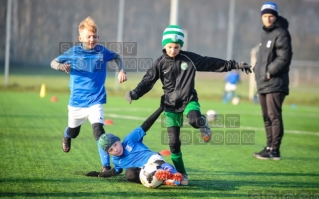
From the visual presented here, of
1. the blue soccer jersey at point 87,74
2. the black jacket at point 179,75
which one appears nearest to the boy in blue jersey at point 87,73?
the blue soccer jersey at point 87,74

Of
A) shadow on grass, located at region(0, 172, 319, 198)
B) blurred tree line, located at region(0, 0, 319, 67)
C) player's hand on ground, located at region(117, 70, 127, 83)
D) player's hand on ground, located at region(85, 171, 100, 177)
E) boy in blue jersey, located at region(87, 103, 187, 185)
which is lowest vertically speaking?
shadow on grass, located at region(0, 172, 319, 198)

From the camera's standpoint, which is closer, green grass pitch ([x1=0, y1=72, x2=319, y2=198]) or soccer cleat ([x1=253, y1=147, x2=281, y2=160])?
green grass pitch ([x1=0, y1=72, x2=319, y2=198])

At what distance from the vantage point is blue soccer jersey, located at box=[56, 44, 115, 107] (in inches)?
273

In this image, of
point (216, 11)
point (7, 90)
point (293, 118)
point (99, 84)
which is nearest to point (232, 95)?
point (293, 118)

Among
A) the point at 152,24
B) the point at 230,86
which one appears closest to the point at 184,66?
the point at 230,86

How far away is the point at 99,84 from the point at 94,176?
1.21 m

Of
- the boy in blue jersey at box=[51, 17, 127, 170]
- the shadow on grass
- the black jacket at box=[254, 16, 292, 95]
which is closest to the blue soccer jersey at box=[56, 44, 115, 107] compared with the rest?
the boy in blue jersey at box=[51, 17, 127, 170]

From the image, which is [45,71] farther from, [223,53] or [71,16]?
[223,53]

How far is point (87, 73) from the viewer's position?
7023 mm

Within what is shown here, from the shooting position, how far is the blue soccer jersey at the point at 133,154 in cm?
618

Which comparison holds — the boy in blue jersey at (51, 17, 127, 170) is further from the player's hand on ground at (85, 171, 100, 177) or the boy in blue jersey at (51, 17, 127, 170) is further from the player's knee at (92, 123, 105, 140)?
the player's hand on ground at (85, 171, 100, 177)

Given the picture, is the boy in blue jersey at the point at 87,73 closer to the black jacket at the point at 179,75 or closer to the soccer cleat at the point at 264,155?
the black jacket at the point at 179,75

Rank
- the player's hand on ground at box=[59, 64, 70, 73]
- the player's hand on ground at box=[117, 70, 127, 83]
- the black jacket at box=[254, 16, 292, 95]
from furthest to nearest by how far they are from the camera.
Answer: the black jacket at box=[254, 16, 292, 95]
the player's hand on ground at box=[117, 70, 127, 83]
the player's hand on ground at box=[59, 64, 70, 73]

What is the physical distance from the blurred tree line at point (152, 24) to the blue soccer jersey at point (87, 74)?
29.1 meters
